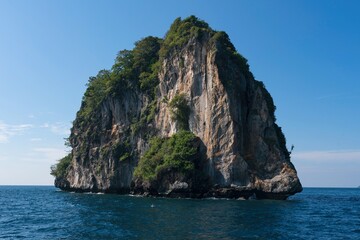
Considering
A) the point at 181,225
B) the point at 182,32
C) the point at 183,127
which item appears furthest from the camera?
the point at 182,32

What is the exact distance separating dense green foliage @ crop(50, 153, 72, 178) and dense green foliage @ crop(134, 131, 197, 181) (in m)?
33.7

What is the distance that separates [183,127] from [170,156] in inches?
290

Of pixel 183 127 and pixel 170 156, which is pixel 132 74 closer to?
pixel 183 127

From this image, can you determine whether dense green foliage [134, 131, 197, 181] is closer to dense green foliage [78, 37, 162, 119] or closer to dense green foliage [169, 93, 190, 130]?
dense green foliage [169, 93, 190, 130]

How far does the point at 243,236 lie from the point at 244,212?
1255 cm

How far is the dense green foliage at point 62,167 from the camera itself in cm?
9238

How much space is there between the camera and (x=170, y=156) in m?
60.1

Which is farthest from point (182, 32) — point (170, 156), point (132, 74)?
point (170, 156)

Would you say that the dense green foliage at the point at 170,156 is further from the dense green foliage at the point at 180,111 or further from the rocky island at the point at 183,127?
the dense green foliage at the point at 180,111

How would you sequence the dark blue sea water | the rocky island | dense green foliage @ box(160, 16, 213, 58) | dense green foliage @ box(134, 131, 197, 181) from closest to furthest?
1. the dark blue sea water
2. the rocky island
3. dense green foliage @ box(134, 131, 197, 181)
4. dense green foliage @ box(160, 16, 213, 58)

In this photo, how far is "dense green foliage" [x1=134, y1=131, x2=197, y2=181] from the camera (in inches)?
2295

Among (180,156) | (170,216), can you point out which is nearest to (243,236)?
(170,216)

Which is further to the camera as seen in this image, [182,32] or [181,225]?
[182,32]

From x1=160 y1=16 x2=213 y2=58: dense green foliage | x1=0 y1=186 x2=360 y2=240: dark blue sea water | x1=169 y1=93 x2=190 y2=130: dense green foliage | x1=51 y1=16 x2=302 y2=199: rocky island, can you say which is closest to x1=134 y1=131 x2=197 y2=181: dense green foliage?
x1=51 y1=16 x2=302 y2=199: rocky island
